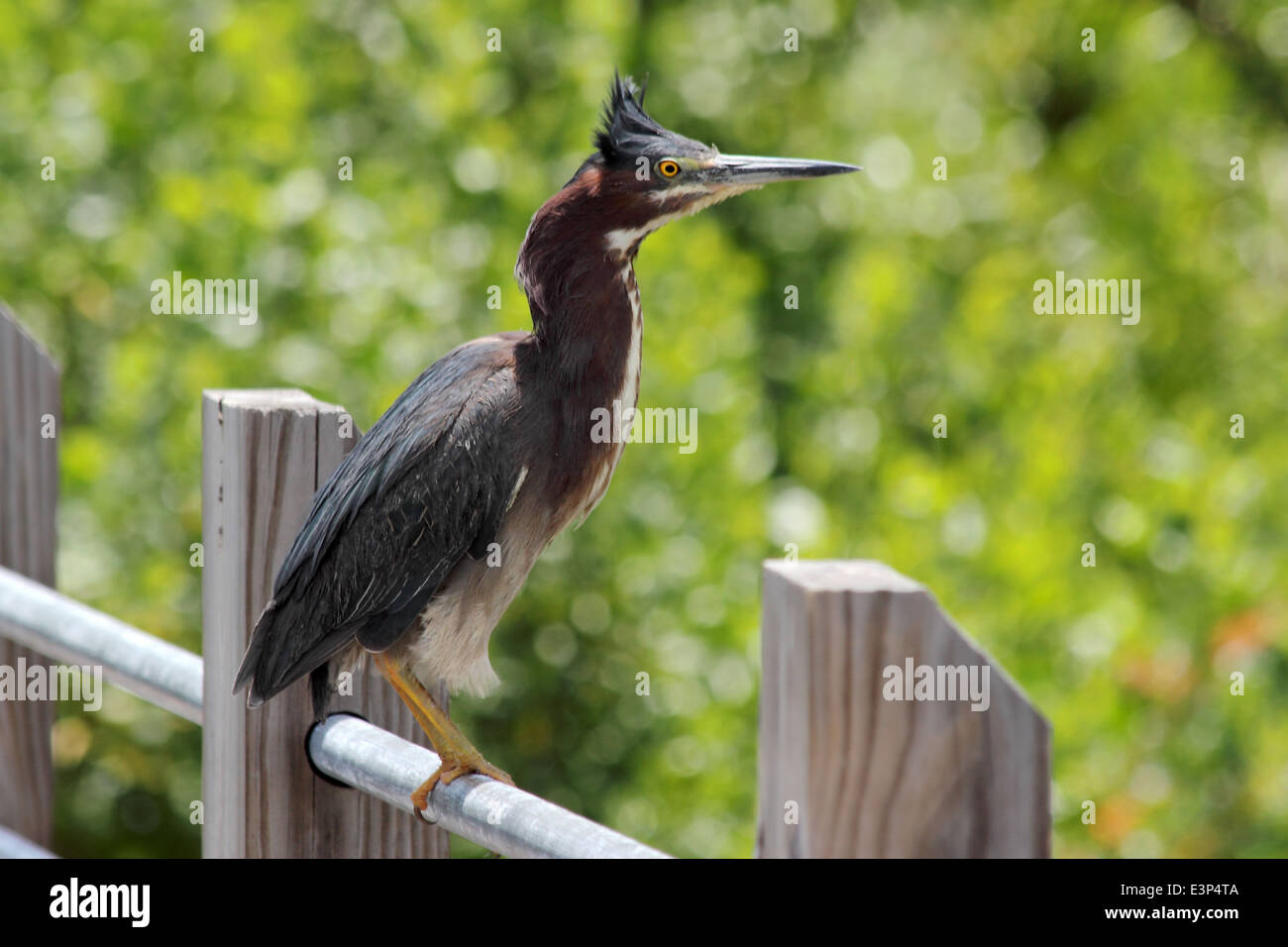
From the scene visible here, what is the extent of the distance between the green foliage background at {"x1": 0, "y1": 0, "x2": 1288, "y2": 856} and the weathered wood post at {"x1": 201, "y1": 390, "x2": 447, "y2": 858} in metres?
1.34

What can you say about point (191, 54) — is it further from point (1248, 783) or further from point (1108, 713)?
point (1248, 783)

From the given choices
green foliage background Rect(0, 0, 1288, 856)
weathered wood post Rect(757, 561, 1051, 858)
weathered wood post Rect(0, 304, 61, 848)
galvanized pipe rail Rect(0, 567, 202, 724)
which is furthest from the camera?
green foliage background Rect(0, 0, 1288, 856)

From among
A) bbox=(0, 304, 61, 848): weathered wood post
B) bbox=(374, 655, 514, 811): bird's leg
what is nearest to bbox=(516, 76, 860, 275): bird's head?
bbox=(374, 655, 514, 811): bird's leg

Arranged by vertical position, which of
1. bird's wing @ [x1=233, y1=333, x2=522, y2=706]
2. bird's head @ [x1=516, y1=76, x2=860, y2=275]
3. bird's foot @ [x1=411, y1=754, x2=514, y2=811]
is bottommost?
bird's foot @ [x1=411, y1=754, x2=514, y2=811]

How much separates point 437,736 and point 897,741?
2.84 ft

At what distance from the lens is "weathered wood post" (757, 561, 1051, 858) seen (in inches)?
45.4

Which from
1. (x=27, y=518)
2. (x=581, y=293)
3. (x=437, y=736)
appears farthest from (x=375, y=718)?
(x=27, y=518)

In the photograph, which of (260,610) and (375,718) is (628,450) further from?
(260,610)

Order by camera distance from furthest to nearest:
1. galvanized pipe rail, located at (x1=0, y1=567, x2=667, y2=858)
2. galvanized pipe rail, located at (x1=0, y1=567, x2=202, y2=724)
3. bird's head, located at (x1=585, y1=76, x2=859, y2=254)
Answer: galvanized pipe rail, located at (x1=0, y1=567, x2=202, y2=724)
bird's head, located at (x1=585, y1=76, x2=859, y2=254)
galvanized pipe rail, located at (x1=0, y1=567, x2=667, y2=858)

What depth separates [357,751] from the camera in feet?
5.94

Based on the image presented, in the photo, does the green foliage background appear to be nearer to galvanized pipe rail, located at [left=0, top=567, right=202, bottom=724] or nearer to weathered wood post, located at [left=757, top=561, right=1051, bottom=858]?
galvanized pipe rail, located at [left=0, top=567, right=202, bottom=724]

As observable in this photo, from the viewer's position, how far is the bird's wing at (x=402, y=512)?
1833 mm
